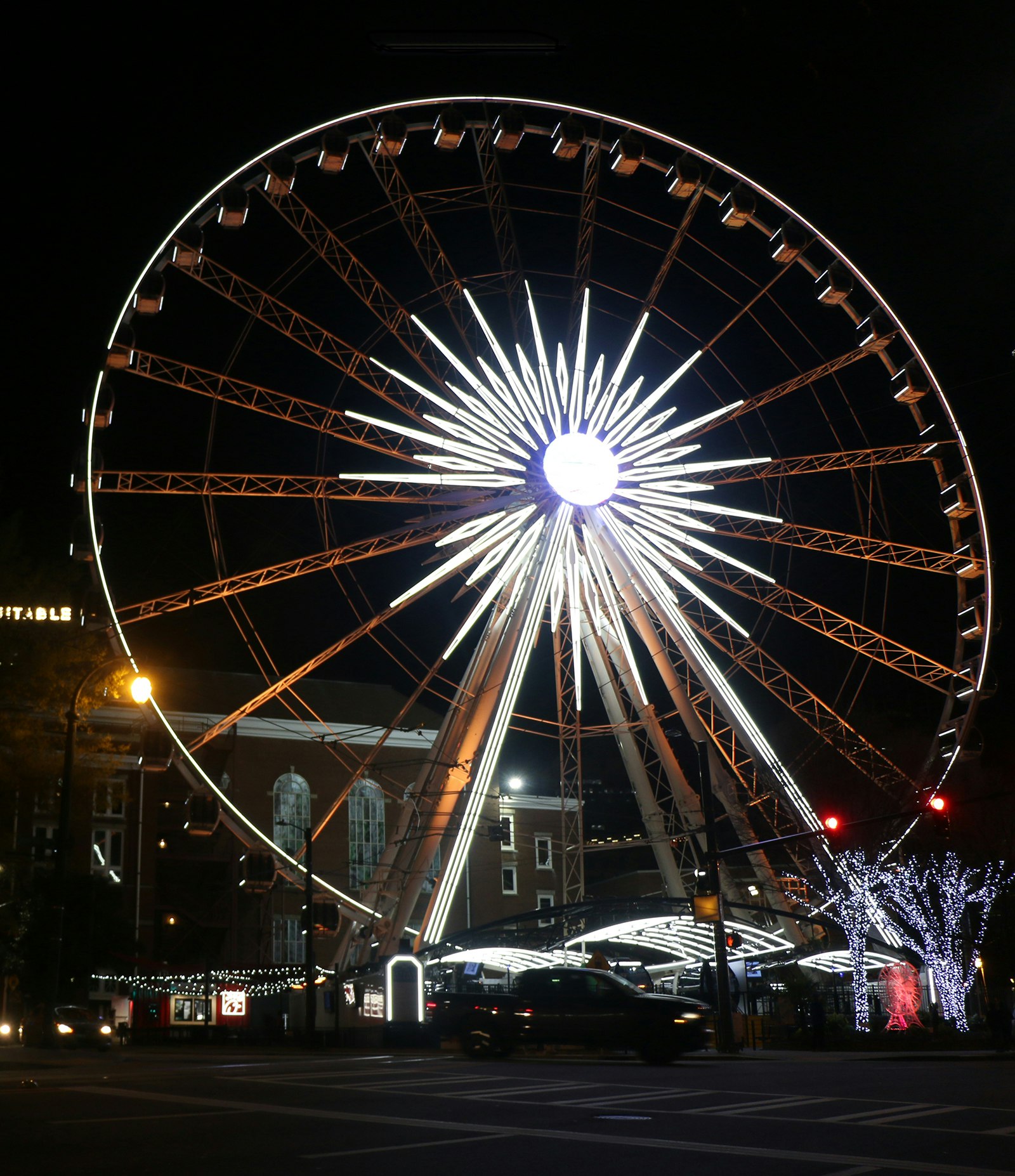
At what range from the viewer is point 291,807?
5866cm

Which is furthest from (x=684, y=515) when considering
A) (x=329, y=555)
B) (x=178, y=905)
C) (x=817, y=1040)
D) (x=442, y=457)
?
(x=178, y=905)

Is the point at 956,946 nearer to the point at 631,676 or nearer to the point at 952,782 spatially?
the point at 952,782

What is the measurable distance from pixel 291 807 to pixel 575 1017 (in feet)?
136

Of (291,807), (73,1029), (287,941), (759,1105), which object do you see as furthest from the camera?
(291,807)

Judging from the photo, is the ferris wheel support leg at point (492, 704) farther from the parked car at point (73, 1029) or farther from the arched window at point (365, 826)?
the arched window at point (365, 826)

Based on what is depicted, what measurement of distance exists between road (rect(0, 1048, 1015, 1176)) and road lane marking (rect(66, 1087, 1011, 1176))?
1.2 inches

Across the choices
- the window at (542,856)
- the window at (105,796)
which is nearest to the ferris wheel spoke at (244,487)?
the window at (105,796)

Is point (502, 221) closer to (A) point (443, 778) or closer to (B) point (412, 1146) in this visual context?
(A) point (443, 778)

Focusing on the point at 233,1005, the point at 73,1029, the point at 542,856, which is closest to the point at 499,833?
the point at 73,1029

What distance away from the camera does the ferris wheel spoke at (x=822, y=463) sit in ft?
91.7

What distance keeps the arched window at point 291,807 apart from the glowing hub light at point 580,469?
115 feet

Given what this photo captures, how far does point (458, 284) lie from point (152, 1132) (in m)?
21.7

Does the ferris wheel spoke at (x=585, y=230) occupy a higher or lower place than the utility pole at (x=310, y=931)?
higher

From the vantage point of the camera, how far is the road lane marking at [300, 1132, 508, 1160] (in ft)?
28.0
